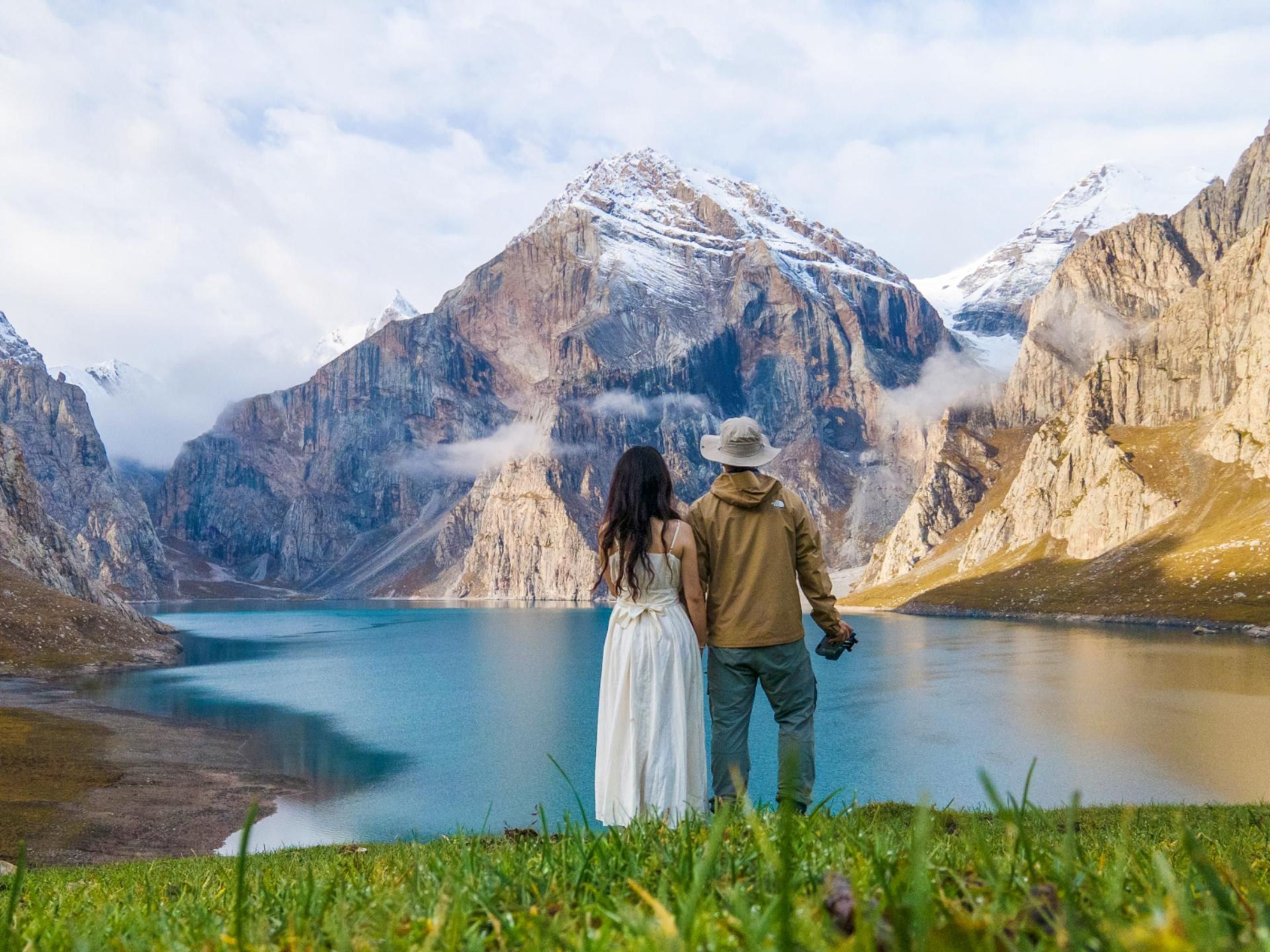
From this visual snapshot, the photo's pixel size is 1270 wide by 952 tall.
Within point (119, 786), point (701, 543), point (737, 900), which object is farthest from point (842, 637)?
point (119, 786)

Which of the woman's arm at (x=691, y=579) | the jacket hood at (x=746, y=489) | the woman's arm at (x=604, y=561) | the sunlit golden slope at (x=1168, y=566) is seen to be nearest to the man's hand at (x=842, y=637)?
the woman's arm at (x=691, y=579)

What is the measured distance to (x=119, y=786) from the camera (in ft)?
133

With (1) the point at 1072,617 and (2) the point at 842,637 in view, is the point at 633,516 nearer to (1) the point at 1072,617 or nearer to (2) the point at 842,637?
(2) the point at 842,637

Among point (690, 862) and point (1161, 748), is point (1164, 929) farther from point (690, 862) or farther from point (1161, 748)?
point (1161, 748)

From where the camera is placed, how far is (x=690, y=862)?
247cm

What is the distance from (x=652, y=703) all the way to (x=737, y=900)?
7.43 metres

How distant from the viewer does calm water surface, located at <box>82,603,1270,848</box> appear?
37625mm

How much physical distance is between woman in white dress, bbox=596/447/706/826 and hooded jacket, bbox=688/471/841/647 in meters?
0.65

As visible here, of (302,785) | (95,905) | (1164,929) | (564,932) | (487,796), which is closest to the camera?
(1164,929)

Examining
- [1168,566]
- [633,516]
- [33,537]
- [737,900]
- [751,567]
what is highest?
[33,537]

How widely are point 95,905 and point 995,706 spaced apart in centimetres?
6106

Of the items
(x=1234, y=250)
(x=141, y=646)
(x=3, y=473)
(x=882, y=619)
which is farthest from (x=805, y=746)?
(x=1234, y=250)

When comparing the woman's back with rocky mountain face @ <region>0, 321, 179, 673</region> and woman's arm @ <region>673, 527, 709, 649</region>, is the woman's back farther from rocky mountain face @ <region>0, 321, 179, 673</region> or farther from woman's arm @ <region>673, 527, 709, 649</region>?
rocky mountain face @ <region>0, 321, 179, 673</region>

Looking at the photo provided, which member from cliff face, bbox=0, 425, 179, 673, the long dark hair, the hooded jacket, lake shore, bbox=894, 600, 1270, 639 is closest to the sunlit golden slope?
lake shore, bbox=894, 600, 1270, 639
